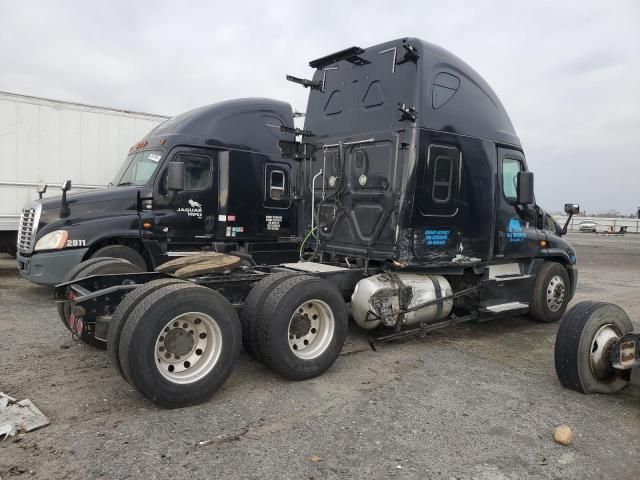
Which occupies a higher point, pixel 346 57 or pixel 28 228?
pixel 346 57

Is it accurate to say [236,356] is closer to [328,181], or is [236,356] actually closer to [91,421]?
[91,421]

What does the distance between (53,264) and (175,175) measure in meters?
2.22

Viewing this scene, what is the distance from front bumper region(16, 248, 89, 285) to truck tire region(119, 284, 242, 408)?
4.22 m

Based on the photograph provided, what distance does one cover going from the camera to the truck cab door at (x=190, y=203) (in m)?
8.16

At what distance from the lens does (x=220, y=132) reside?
873 cm

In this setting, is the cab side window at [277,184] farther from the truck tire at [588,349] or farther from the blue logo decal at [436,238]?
the truck tire at [588,349]

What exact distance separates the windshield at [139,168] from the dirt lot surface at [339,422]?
3451mm

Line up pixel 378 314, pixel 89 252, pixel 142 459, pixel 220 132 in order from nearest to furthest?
1. pixel 142 459
2. pixel 378 314
3. pixel 89 252
4. pixel 220 132

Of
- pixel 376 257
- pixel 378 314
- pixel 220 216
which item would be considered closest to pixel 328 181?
pixel 376 257

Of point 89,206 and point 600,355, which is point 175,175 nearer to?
point 89,206

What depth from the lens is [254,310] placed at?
442cm

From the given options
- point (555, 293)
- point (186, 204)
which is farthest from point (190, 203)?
point (555, 293)

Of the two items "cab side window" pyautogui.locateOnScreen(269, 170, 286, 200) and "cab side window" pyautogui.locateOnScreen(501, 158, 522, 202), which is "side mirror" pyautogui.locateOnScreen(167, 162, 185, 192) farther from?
"cab side window" pyautogui.locateOnScreen(501, 158, 522, 202)

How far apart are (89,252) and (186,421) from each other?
15.8ft
